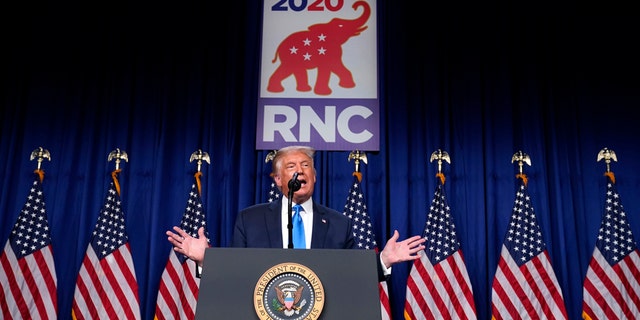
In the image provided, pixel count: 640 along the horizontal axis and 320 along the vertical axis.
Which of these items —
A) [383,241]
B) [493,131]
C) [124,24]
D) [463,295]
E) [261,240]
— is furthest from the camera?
[124,24]

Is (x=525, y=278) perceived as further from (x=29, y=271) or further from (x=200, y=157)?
(x=29, y=271)

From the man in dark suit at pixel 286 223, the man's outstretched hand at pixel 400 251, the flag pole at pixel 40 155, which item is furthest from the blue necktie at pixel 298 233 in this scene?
the flag pole at pixel 40 155

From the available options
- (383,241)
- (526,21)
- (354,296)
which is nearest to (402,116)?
(383,241)

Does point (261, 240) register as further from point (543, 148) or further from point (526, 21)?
point (526, 21)

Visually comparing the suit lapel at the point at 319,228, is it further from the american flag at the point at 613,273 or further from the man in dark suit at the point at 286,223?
the american flag at the point at 613,273

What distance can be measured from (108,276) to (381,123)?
2.71 meters

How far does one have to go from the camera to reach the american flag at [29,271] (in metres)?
4.87

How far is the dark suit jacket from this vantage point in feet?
9.07

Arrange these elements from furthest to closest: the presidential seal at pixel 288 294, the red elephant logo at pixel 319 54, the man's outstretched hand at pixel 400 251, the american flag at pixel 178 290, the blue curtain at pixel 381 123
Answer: the red elephant logo at pixel 319 54 → the blue curtain at pixel 381 123 → the american flag at pixel 178 290 → the man's outstretched hand at pixel 400 251 → the presidential seal at pixel 288 294

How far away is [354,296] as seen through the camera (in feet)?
5.82

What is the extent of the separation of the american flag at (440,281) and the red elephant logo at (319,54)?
166 centimetres

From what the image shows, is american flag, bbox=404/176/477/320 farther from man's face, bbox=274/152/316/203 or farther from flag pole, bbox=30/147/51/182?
flag pole, bbox=30/147/51/182

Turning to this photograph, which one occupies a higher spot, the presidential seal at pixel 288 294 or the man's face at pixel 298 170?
the man's face at pixel 298 170

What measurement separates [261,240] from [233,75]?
327 centimetres
